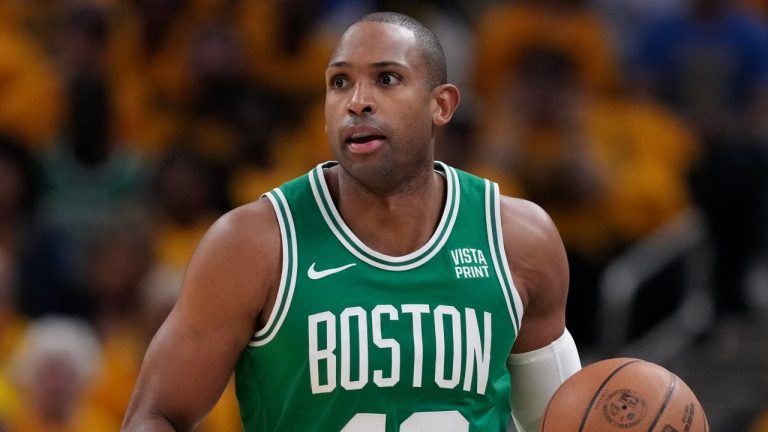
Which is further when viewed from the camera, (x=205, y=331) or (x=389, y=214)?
(x=389, y=214)

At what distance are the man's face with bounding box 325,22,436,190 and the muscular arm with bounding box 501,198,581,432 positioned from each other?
1.42 feet

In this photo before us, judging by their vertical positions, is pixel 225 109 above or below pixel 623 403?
above

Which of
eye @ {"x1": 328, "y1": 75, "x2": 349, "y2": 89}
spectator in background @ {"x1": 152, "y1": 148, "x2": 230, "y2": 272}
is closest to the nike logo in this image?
eye @ {"x1": 328, "y1": 75, "x2": 349, "y2": 89}

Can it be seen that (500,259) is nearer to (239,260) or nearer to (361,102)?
(361,102)

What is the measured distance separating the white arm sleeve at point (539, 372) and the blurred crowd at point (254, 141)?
2.38 meters

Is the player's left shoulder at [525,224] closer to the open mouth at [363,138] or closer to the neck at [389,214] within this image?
the neck at [389,214]

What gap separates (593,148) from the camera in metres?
7.46

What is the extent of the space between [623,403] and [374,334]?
66 cm

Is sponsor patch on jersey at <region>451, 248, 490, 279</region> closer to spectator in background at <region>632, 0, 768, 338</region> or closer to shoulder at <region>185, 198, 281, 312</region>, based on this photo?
shoulder at <region>185, 198, 281, 312</region>

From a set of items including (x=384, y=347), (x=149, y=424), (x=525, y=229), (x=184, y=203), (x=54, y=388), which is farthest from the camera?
(x=184, y=203)

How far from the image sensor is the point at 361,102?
12.1ft

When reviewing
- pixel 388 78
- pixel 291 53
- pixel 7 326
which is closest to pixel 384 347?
pixel 388 78

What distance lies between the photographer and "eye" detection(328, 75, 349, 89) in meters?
3.79

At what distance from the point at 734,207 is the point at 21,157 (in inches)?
144
